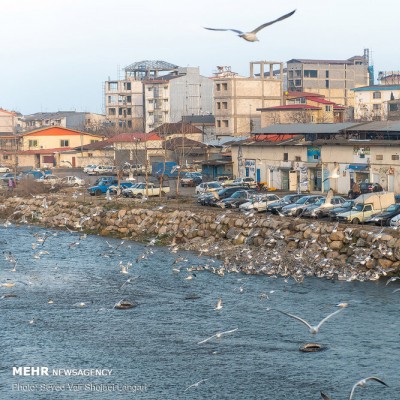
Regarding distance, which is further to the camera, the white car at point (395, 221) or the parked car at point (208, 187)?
the parked car at point (208, 187)

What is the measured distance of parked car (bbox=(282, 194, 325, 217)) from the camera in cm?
3300

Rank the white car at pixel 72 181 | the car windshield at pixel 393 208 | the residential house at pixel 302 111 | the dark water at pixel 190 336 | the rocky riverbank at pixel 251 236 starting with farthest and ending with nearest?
the residential house at pixel 302 111 → the white car at pixel 72 181 → the car windshield at pixel 393 208 → the rocky riverbank at pixel 251 236 → the dark water at pixel 190 336

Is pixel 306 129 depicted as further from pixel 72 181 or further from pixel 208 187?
pixel 72 181

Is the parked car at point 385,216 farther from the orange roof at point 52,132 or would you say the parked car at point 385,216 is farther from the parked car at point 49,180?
the orange roof at point 52,132

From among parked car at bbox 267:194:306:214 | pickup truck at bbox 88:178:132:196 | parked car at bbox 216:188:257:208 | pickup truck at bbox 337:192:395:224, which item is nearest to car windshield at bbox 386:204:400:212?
pickup truck at bbox 337:192:395:224

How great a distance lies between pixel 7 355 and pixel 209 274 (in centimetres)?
900

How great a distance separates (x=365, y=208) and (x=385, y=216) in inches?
42.0

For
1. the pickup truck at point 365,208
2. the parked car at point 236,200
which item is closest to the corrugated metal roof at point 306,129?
the parked car at point 236,200

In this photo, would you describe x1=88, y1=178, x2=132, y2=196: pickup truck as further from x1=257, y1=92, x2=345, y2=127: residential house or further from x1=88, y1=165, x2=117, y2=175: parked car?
x1=257, y1=92, x2=345, y2=127: residential house

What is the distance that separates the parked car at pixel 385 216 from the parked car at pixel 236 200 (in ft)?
25.8

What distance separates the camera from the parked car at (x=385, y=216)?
2964 centimetres

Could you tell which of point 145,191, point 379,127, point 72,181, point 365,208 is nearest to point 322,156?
point 379,127

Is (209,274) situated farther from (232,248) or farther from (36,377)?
(36,377)

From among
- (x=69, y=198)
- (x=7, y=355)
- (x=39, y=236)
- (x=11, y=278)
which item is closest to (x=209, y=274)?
(x=11, y=278)
